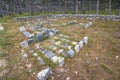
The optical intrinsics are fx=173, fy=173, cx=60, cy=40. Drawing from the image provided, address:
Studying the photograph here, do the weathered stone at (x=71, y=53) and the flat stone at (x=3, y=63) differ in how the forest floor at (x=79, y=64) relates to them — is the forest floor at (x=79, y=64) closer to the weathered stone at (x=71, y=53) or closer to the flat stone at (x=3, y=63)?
the flat stone at (x=3, y=63)

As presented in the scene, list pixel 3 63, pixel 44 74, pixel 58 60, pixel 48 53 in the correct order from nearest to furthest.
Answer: pixel 44 74, pixel 58 60, pixel 3 63, pixel 48 53

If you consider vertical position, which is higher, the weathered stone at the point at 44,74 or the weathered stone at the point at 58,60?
the weathered stone at the point at 58,60

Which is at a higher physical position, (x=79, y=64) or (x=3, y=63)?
(x=3, y=63)

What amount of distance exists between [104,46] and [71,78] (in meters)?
5.73

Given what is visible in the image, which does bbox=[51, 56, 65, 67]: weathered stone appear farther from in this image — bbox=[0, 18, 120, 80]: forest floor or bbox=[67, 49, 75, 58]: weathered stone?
bbox=[67, 49, 75, 58]: weathered stone

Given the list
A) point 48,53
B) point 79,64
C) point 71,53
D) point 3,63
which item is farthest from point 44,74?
point 3,63

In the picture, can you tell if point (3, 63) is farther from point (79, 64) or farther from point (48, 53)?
point (79, 64)

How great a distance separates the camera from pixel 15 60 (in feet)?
39.1

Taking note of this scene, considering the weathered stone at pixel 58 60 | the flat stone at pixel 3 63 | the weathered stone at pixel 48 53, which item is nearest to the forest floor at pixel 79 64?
the flat stone at pixel 3 63

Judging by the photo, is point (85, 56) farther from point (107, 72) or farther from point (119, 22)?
point (119, 22)

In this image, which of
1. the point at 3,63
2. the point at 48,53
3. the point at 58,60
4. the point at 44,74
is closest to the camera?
the point at 44,74

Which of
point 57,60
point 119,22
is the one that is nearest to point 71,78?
point 57,60

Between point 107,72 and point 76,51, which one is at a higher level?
point 76,51

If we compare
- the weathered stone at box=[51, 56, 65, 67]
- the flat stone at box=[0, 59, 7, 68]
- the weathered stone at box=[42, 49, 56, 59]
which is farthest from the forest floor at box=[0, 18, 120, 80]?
the weathered stone at box=[42, 49, 56, 59]
